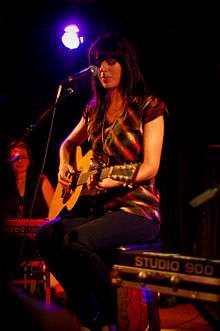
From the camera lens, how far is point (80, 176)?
12.2ft

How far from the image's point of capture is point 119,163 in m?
3.35

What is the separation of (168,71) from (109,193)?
223cm

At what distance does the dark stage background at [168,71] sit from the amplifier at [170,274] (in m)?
2.12

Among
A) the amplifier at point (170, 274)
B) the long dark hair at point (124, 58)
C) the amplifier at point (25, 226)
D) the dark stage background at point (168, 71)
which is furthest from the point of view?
the dark stage background at point (168, 71)

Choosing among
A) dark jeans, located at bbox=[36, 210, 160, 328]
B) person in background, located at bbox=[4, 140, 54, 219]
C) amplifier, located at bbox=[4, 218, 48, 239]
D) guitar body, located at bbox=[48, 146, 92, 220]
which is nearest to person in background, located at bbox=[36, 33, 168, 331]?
dark jeans, located at bbox=[36, 210, 160, 328]

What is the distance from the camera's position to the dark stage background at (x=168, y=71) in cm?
499

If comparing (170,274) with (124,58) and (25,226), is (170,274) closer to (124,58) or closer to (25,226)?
(124,58)

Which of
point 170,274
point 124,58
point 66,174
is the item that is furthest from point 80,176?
point 170,274

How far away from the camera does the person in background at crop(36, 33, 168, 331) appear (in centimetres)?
306

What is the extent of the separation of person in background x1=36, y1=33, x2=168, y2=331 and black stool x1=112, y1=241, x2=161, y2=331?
0.09m

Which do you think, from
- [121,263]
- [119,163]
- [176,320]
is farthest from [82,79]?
[176,320]

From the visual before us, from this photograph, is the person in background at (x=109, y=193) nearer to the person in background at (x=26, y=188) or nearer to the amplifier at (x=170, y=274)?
the amplifier at (x=170, y=274)

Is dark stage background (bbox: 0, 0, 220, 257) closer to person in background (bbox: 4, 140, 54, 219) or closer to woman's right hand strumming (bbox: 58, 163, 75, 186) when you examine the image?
person in background (bbox: 4, 140, 54, 219)

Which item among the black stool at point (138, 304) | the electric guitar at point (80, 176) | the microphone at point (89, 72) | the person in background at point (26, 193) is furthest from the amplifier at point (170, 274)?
the person in background at point (26, 193)
